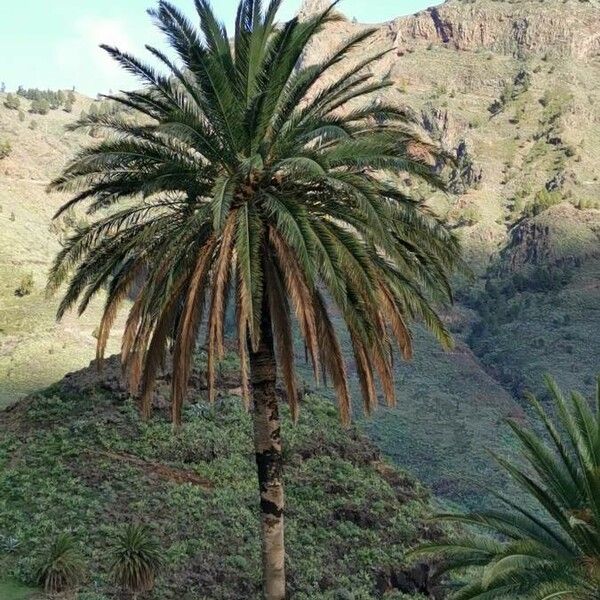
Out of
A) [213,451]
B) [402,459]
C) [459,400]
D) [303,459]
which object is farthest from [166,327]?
[459,400]

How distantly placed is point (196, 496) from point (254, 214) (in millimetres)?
12206

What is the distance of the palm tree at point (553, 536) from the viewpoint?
41.8 feet

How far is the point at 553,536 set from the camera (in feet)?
46.5

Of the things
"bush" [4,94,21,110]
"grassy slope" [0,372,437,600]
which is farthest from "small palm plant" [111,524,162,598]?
"bush" [4,94,21,110]

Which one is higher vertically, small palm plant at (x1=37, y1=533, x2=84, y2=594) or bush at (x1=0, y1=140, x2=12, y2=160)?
bush at (x1=0, y1=140, x2=12, y2=160)

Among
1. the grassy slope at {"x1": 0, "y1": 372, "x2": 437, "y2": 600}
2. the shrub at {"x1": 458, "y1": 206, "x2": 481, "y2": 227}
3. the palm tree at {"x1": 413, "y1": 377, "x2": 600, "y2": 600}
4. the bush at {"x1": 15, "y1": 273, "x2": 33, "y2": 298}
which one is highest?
the shrub at {"x1": 458, "y1": 206, "x2": 481, "y2": 227}

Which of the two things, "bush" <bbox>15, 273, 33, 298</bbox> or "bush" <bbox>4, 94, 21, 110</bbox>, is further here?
"bush" <bbox>4, 94, 21, 110</bbox>

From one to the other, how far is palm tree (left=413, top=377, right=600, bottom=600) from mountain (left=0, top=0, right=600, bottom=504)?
15.4ft

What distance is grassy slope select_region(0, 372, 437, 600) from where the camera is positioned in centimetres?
1891

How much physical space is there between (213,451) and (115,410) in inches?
145

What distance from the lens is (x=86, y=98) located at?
170 metres

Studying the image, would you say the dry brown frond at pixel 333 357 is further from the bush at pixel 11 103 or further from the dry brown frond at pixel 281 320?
the bush at pixel 11 103

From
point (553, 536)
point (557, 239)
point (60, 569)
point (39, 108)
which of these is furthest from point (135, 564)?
point (39, 108)

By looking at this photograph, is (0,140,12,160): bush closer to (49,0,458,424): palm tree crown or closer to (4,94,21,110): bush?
(4,94,21,110): bush
